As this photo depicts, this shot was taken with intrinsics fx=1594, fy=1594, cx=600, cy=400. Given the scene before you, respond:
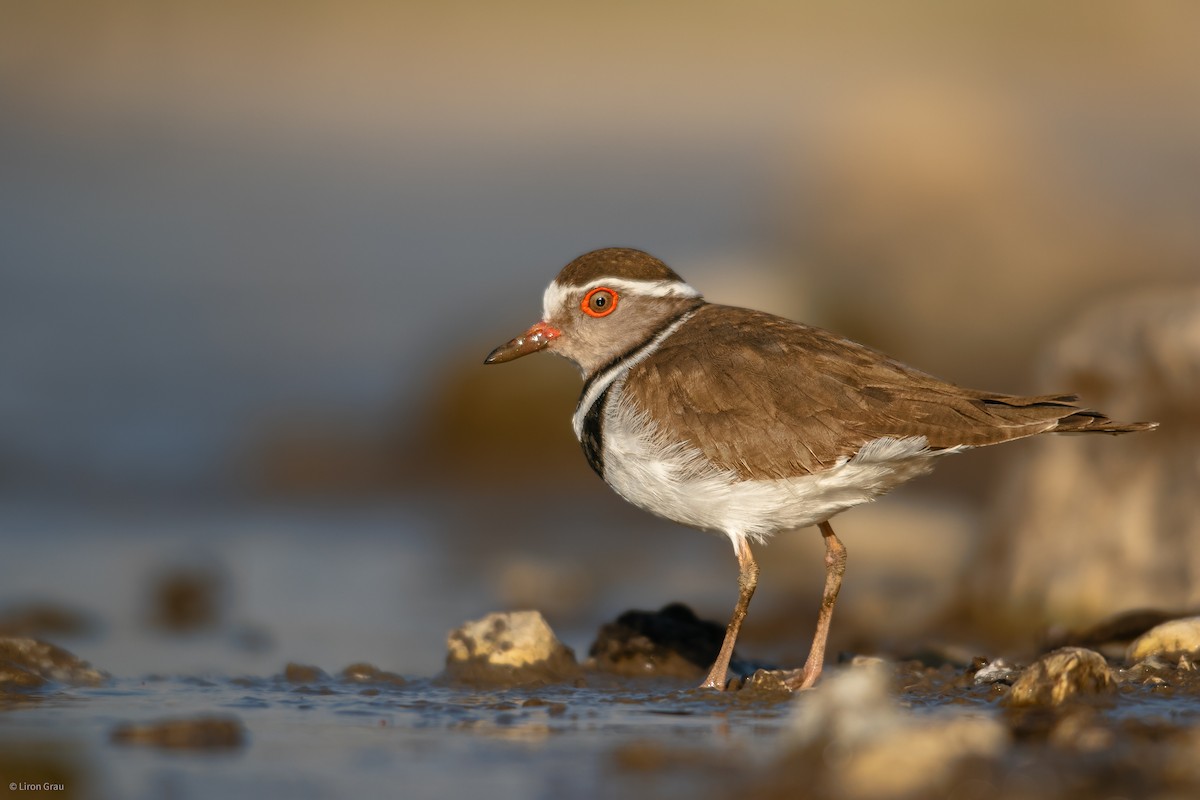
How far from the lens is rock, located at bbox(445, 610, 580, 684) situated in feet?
25.5

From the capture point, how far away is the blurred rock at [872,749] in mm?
5098

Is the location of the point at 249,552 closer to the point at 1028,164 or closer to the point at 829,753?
the point at 829,753

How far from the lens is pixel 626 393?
25.7 feet

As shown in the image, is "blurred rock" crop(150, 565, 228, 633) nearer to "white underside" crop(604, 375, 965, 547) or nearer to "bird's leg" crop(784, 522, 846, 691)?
"white underside" crop(604, 375, 965, 547)

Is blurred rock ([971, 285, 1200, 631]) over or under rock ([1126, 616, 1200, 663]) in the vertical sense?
over

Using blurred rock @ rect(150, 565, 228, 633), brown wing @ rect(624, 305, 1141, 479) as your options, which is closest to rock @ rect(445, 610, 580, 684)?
Result: brown wing @ rect(624, 305, 1141, 479)

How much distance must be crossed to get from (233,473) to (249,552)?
103 inches

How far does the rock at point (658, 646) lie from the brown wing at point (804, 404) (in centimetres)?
128

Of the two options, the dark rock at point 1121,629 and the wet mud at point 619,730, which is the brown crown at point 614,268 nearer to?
the wet mud at point 619,730

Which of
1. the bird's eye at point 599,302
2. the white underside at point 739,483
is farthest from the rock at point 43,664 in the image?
the bird's eye at point 599,302

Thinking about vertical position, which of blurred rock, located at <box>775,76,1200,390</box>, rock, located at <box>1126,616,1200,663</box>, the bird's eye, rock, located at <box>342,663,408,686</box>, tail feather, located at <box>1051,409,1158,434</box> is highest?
blurred rock, located at <box>775,76,1200,390</box>

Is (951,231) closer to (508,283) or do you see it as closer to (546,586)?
(508,283)

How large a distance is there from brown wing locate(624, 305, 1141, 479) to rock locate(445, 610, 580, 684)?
124cm

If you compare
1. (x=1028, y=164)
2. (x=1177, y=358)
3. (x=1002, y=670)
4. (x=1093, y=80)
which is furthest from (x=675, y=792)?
(x=1093, y=80)
